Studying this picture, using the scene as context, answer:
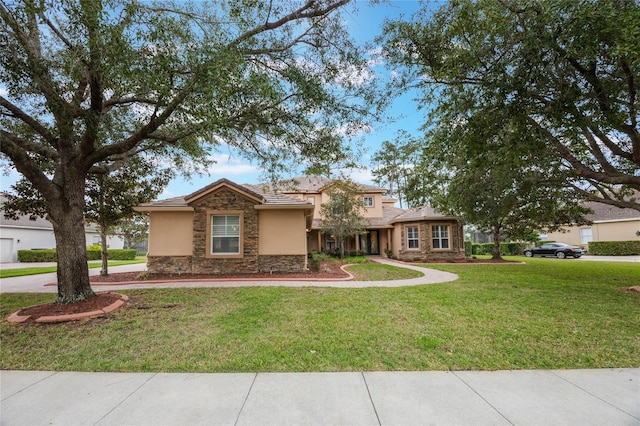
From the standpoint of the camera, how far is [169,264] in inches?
502

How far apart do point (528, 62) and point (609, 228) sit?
103 feet

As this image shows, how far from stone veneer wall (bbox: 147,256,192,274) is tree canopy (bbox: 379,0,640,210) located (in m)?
10.8

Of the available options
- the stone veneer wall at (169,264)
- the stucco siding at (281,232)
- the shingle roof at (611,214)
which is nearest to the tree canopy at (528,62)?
the stucco siding at (281,232)

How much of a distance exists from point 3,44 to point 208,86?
3887mm

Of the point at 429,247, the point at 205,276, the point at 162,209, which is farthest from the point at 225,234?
the point at 429,247

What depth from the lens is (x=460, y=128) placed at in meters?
7.62

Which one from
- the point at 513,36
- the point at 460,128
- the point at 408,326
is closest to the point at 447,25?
the point at 513,36

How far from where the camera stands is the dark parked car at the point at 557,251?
77.5 ft

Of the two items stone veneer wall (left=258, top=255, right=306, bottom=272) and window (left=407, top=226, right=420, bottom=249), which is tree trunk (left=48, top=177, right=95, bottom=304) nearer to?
stone veneer wall (left=258, top=255, right=306, bottom=272)

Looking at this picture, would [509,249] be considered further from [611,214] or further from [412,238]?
[412,238]

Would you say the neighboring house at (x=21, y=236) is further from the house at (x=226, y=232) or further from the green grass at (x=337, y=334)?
the green grass at (x=337, y=334)

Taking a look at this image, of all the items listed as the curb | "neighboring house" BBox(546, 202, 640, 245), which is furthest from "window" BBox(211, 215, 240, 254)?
"neighboring house" BBox(546, 202, 640, 245)

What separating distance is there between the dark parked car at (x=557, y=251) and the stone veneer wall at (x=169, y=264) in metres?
27.2

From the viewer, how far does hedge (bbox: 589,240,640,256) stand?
24300 millimetres
